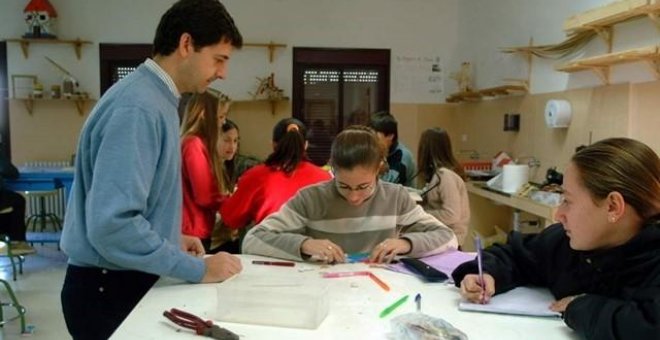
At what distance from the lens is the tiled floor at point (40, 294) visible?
3.08 meters

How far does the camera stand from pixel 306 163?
2.44 metres

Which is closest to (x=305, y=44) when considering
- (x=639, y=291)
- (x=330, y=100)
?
(x=330, y=100)

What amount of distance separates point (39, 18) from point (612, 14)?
5.46 m

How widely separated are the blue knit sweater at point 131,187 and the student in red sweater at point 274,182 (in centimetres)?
106

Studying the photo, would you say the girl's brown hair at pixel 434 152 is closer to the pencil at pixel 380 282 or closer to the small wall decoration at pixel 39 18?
the pencil at pixel 380 282

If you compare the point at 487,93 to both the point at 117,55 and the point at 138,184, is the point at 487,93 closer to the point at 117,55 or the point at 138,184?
the point at 117,55

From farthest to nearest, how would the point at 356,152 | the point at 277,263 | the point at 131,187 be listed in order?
1. the point at 356,152
2. the point at 277,263
3. the point at 131,187

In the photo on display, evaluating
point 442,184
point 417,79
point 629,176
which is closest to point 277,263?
point 629,176

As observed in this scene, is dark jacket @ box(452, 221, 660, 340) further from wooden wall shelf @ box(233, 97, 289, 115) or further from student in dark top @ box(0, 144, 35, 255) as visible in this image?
wooden wall shelf @ box(233, 97, 289, 115)

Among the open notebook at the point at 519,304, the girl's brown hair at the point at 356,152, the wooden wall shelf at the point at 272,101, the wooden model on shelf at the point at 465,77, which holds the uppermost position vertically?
the wooden model on shelf at the point at 465,77

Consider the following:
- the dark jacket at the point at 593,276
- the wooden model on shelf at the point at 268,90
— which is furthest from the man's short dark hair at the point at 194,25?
the wooden model on shelf at the point at 268,90

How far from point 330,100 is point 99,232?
17.2ft

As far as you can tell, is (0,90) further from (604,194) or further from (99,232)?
(604,194)

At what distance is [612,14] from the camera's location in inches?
115
